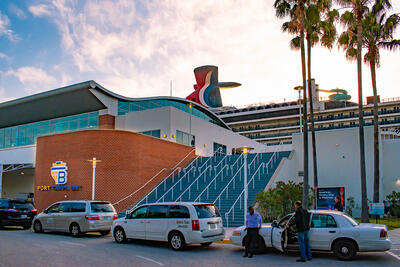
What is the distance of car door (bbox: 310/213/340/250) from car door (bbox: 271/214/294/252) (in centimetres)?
75

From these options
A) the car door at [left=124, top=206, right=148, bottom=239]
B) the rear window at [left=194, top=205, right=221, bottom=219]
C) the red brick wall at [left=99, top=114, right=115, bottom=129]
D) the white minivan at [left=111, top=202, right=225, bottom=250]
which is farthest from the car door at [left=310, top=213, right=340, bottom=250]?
the red brick wall at [left=99, top=114, right=115, bottom=129]

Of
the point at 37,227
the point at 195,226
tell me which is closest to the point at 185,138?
the point at 37,227

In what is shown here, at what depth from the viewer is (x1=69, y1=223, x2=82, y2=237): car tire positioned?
16.1 metres

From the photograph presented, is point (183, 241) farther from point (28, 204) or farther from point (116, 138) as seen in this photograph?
point (116, 138)

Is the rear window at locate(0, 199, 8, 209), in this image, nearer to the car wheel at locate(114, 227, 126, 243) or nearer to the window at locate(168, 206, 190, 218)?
the car wheel at locate(114, 227, 126, 243)

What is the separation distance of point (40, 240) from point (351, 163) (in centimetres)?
1906

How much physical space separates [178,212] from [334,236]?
16.0ft

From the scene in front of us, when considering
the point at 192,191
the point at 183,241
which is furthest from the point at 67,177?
the point at 183,241

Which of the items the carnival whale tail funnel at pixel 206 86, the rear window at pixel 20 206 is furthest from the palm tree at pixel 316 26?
the carnival whale tail funnel at pixel 206 86

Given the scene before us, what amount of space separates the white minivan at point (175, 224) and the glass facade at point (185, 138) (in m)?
20.6

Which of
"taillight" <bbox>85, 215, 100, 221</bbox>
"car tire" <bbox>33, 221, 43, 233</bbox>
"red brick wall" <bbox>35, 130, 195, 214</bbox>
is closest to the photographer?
"taillight" <bbox>85, 215, 100, 221</bbox>

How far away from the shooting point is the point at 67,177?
79.8 ft

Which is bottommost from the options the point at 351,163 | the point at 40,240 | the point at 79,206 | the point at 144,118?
the point at 40,240

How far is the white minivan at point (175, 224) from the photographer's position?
40.0 feet
